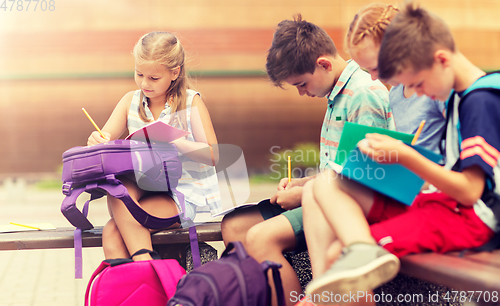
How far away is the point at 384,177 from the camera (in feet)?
3.70

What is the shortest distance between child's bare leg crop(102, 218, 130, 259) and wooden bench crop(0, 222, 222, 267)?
6 centimetres

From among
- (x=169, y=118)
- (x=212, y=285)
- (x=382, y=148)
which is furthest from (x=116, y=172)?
(x=382, y=148)

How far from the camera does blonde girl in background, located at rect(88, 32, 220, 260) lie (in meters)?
1.71

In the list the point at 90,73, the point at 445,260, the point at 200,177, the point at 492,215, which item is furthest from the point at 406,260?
the point at 90,73

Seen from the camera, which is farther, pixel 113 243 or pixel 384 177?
pixel 113 243

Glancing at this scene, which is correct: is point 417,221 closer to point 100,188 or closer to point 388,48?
point 388,48

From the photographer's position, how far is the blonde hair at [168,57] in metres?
1.83

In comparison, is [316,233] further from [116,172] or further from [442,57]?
[116,172]

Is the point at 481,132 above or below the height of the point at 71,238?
above

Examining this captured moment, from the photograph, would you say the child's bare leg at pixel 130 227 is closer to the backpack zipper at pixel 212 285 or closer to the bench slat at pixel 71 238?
the bench slat at pixel 71 238

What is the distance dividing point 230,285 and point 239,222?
1.37 feet

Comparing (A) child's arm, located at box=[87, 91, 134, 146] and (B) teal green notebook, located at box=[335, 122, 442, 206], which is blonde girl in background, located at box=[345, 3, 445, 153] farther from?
(A) child's arm, located at box=[87, 91, 134, 146]

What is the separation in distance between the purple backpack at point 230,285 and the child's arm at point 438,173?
1.73 ft

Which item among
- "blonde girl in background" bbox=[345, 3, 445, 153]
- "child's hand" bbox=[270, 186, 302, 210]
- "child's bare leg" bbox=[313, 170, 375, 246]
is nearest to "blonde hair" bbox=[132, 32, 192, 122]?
"child's hand" bbox=[270, 186, 302, 210]
